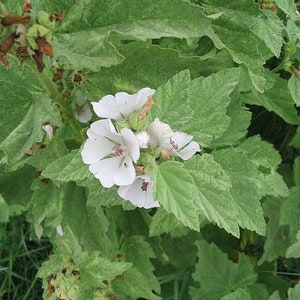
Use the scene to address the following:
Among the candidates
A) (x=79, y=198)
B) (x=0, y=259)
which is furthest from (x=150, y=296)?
(x=0, y=259)

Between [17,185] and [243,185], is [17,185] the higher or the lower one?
the lower one

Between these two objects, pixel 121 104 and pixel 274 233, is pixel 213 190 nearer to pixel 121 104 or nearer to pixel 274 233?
pixel 121 104

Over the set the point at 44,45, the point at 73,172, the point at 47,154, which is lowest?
the point at 47,154

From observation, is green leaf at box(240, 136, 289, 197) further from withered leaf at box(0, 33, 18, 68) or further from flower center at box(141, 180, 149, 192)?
withered leaf at box(0, 33, 18, 68)

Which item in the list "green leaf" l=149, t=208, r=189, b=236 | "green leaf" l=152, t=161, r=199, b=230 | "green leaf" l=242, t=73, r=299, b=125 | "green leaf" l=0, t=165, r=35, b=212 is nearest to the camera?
"green leaf" l=152, t=161, r=199, b=230

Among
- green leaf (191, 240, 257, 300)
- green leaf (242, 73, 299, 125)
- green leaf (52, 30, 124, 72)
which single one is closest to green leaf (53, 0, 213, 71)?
green leaf (52, 30, 124, 72)

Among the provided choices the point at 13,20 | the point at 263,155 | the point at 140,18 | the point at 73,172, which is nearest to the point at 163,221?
the point at 263,155
